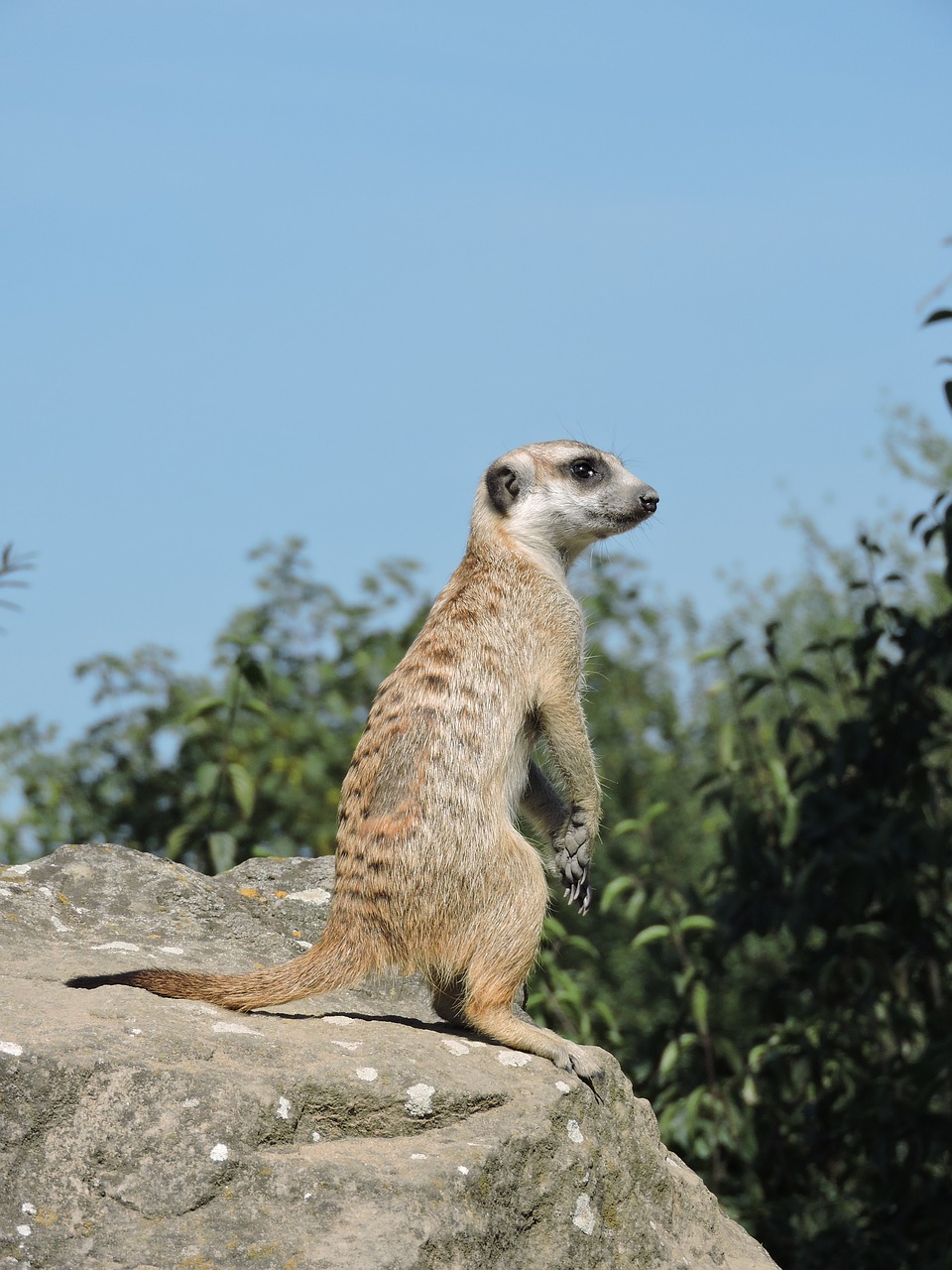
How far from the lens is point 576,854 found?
432cm

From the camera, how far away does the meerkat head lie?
4660 millimetres

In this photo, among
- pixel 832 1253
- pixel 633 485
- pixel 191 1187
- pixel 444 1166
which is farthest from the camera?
pixel 832 1253

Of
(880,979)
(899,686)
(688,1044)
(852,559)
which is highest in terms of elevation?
(852,559)

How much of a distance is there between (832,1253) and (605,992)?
5.10 m

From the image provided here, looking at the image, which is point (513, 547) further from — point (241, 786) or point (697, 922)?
point (697, 922)

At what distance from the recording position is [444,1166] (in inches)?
123

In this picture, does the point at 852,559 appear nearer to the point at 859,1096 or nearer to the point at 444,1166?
the point at 859,1096

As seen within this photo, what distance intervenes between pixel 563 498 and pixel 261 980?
1.89 m

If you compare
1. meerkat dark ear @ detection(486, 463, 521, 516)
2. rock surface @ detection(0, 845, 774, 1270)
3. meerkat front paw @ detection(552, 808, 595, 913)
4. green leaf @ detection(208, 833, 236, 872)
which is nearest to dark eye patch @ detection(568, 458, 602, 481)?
meerkat dark ear @ detection(486, 463, 521, 516)

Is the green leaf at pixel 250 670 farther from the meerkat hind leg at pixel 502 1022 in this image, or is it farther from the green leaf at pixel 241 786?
the meerkat hind leg at pixel 502 1022

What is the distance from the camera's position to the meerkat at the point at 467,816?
12.5ft

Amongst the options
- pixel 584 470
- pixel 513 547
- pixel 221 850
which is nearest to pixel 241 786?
pixel 221 850

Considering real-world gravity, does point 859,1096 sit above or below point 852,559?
below

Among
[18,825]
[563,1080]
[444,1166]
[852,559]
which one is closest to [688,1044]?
[563,1080]
